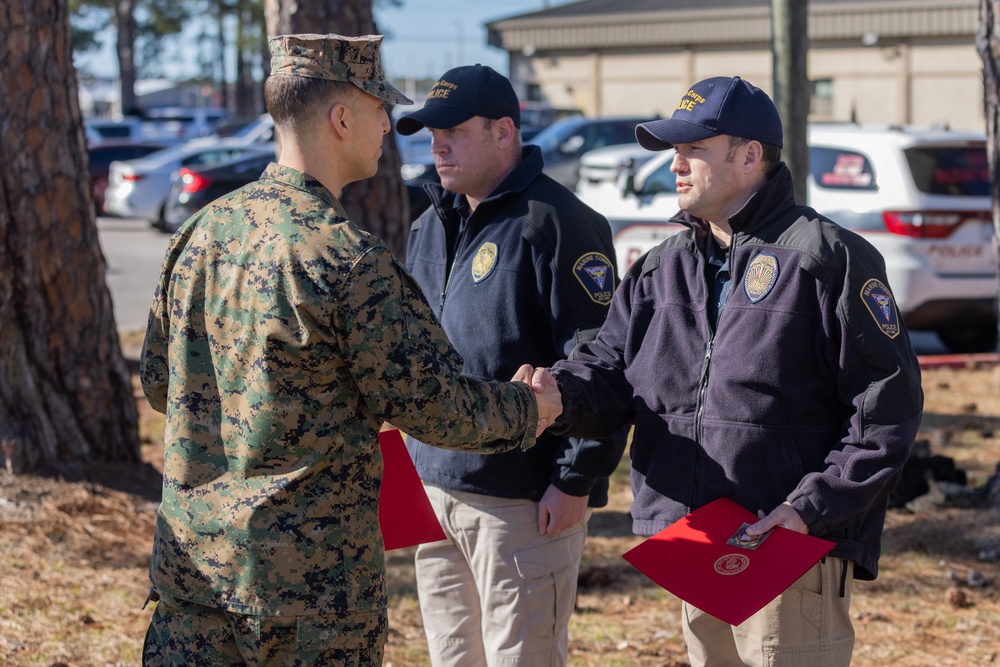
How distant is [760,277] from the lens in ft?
9.30

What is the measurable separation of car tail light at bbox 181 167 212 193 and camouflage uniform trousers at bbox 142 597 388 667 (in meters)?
16.1

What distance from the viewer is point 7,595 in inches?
183

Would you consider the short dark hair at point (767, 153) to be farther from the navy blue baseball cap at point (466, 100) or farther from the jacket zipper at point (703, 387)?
the navy blue baseball cap at point (466, 100)

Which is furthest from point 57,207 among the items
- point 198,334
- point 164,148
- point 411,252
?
→ point 164,148

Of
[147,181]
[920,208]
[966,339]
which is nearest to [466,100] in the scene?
[920,208]

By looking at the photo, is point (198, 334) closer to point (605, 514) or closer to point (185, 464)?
point (185, 464)

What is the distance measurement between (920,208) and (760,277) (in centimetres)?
682

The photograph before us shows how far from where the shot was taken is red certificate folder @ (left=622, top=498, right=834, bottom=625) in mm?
2658

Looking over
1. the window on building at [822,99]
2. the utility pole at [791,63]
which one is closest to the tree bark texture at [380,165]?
the utility pole at [791,63]

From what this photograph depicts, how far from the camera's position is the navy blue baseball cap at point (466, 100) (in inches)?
139

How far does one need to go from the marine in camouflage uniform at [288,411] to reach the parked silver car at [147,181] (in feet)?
63.7

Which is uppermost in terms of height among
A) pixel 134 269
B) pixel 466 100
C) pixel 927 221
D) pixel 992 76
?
pixel 992 76

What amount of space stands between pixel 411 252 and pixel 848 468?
1682mm

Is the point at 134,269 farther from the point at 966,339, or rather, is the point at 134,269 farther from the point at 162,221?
the point at 966,339
